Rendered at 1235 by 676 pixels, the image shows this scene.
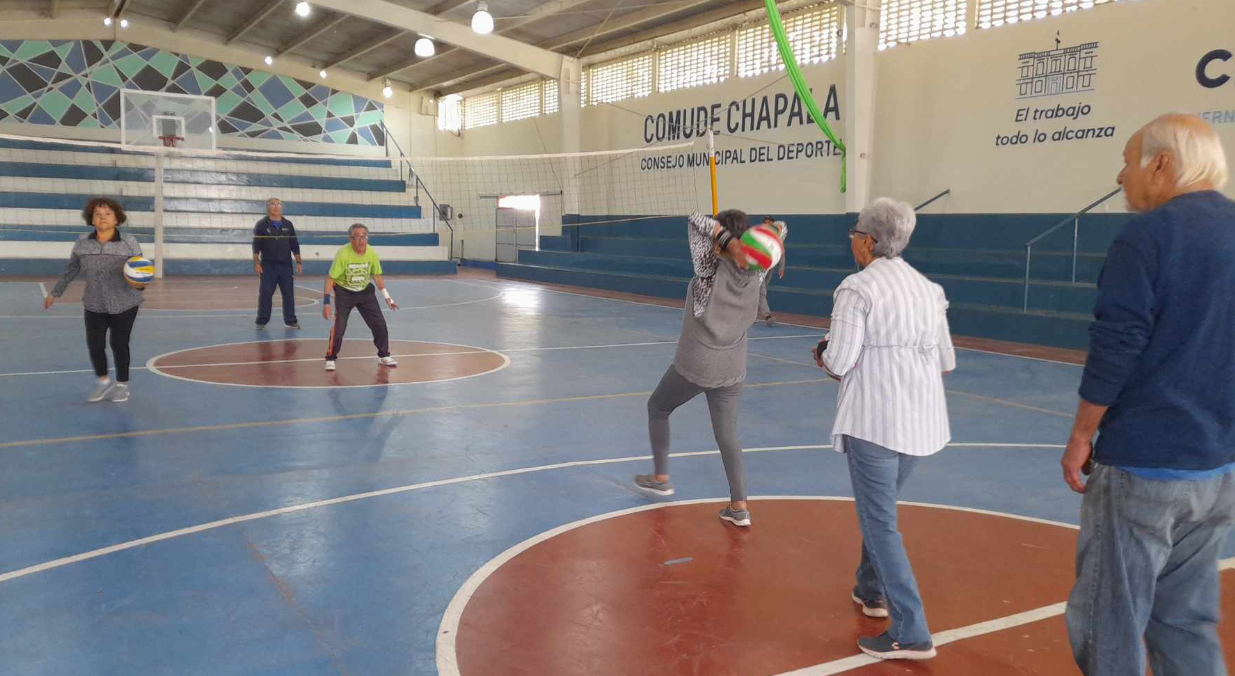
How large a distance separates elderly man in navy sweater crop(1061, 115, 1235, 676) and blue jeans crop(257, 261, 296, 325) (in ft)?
37.8

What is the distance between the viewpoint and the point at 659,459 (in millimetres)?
5258

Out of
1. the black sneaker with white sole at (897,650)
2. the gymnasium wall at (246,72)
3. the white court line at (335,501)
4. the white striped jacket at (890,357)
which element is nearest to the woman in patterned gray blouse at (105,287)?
the white court line at (335,501)

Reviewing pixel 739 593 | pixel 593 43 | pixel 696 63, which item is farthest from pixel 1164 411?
pixel 593 43

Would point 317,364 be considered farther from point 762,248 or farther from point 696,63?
point 696,63

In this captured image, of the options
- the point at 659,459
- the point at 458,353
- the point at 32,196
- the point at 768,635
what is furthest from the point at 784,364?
→ the point at 32,196

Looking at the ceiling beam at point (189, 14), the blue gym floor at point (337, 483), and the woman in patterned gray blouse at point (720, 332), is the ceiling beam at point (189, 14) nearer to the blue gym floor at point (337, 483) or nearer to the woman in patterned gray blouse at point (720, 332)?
the blue gym floor at point (337, 483)

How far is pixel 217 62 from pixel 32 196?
23.0 ft

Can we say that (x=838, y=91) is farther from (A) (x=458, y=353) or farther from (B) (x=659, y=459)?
(B) (x=659, y=459)

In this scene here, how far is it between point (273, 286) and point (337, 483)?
789 centimetres

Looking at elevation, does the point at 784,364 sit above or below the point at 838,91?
below

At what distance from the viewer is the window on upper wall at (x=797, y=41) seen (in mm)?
17312

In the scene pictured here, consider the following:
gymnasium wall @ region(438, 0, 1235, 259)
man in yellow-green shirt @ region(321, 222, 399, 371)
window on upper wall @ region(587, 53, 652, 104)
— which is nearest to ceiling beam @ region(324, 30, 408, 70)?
window on upper wall @ region(587, 53, 652, 104)

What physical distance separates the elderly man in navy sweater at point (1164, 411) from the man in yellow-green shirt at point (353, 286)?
24.5 ft

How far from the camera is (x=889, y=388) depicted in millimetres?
3158
